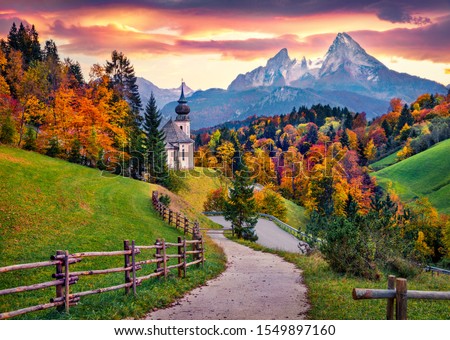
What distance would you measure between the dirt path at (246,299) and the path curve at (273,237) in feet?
78.0

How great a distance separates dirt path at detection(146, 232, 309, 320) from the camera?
1183cm

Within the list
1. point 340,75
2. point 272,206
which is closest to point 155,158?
point 272,206

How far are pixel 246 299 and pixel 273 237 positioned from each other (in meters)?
38.5

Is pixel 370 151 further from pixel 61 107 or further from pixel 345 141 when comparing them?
pixel 61 107

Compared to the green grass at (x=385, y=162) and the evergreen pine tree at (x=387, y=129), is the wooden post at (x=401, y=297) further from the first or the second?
the evergreen pine tree at (x=387, y=129)

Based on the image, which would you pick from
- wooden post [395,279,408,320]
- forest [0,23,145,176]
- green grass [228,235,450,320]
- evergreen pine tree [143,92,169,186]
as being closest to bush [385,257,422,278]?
green grass [228,235,450,320]

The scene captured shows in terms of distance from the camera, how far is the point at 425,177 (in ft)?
256

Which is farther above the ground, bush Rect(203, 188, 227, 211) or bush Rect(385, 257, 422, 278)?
bush Rect(385, 257, 422, 278)

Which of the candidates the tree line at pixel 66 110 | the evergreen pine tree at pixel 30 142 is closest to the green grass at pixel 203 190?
the tree line at pixel 66 110

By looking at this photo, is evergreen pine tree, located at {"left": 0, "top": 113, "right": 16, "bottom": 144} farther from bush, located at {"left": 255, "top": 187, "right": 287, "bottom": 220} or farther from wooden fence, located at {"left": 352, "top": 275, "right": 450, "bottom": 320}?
bush, located at {"left": 255, "top": 187, "right": 287, "bottom": 220}

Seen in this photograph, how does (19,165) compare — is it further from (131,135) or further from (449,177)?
(449,177)

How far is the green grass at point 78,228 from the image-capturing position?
13039 mm

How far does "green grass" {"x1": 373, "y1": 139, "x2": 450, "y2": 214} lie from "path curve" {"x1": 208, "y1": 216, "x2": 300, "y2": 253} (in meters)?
26.7

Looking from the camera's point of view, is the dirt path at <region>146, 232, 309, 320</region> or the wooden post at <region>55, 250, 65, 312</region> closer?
the wooden post at <region>55, 250, 65, 312</region>
